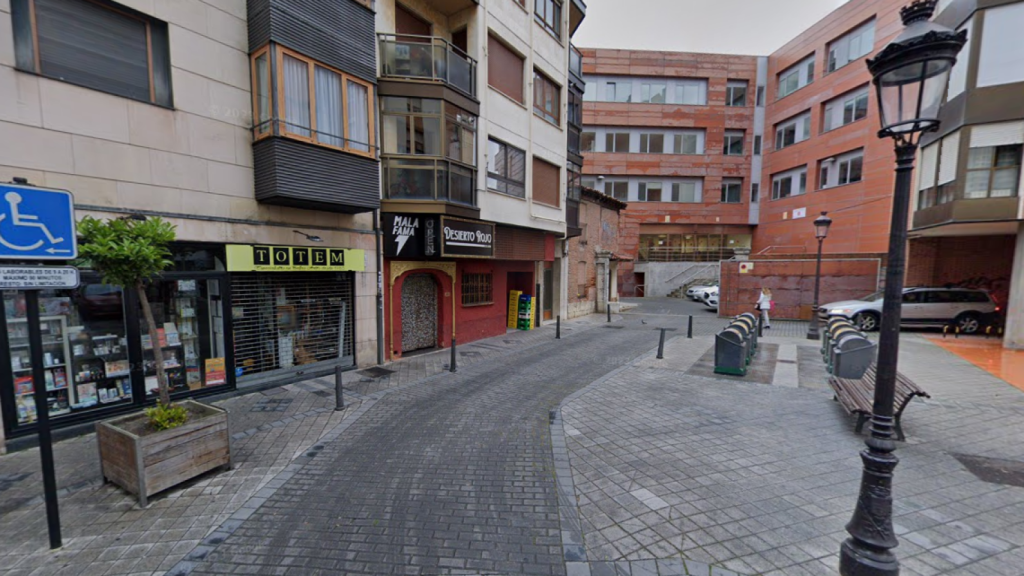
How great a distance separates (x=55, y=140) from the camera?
556 cm

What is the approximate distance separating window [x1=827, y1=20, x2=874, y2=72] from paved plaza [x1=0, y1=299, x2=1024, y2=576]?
25.4 metres

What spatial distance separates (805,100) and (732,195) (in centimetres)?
826

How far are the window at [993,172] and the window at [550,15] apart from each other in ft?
46.0

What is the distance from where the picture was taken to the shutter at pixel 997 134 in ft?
36.8

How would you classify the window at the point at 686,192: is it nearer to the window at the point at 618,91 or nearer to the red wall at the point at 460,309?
the window at the point at 618,91

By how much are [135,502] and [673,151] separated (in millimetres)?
37315

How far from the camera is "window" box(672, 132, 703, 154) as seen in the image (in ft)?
111

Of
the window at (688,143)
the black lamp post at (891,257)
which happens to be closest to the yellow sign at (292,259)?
the black lamp post at (891,257)

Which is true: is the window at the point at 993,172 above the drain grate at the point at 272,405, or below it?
above

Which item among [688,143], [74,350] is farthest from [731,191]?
[74,350]

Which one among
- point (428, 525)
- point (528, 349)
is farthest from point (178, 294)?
point (528, 349)

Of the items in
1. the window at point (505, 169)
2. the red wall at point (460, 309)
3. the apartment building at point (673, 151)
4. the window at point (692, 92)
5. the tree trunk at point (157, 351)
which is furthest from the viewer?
the window at point (692, 92)

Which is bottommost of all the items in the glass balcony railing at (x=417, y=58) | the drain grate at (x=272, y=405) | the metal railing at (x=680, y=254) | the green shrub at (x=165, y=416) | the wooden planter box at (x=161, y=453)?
the drain grate at (x=272, y=405)

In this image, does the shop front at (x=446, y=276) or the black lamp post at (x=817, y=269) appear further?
the black lamp post at (x=817, y=269)
